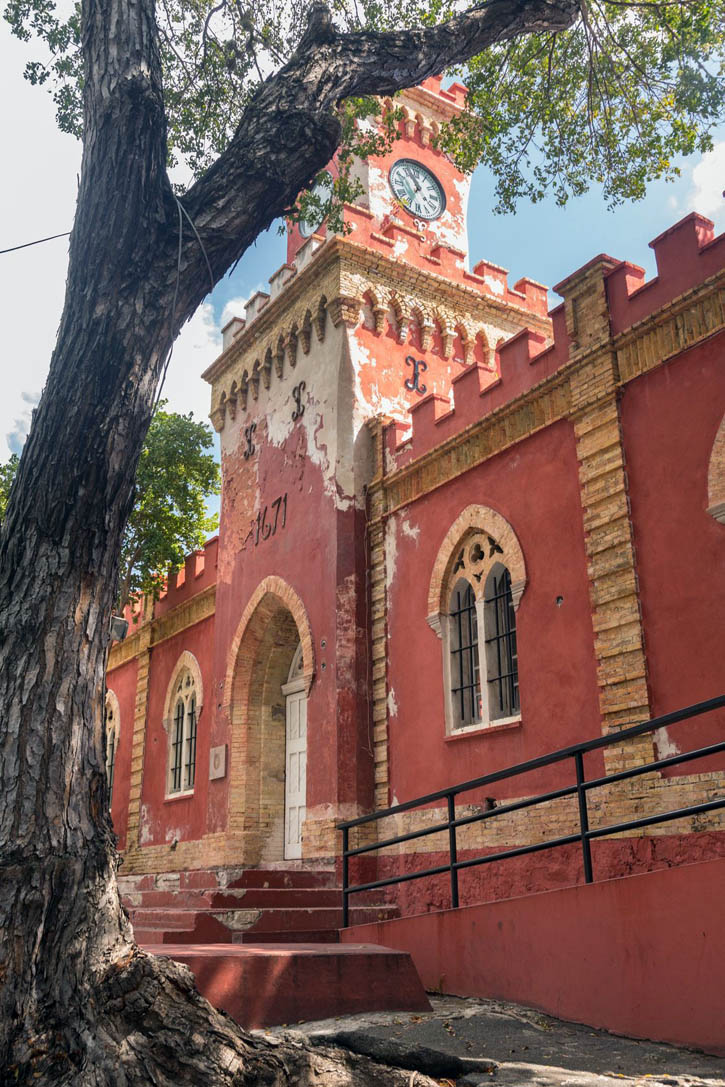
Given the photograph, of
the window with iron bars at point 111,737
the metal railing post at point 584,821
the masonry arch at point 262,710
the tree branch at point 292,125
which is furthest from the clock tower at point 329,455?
the window with iron bars at point 111,737

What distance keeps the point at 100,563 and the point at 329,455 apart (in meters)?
9.52

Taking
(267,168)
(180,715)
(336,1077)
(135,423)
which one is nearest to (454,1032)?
(336,1077)

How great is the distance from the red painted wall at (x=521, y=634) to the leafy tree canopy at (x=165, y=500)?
9.08m

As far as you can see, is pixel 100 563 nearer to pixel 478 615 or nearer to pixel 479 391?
pixel 478 615

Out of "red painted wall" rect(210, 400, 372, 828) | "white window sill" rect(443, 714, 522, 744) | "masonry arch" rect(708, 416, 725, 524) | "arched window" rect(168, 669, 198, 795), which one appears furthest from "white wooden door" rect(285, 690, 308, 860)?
"masonry arch" rect(708, 416, 725, 524)

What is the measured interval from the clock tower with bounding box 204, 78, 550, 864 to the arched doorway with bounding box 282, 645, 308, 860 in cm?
3

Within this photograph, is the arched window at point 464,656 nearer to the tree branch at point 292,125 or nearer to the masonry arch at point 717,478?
the masonry arch at point 717,478

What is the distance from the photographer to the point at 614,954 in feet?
19.5

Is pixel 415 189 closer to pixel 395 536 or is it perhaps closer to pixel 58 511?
pixel 395 536

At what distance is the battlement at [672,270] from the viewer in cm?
894

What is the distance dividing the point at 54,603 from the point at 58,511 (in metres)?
0.47

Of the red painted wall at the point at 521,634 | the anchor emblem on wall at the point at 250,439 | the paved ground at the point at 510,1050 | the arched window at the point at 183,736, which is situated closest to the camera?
the paved ground at the point at 510,1050

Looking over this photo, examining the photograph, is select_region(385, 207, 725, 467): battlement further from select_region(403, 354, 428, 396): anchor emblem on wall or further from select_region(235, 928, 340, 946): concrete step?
select_region(235, 928, 340, 946): concrete step

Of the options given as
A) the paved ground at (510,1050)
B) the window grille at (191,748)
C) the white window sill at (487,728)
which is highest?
the window grille at (191,748)
